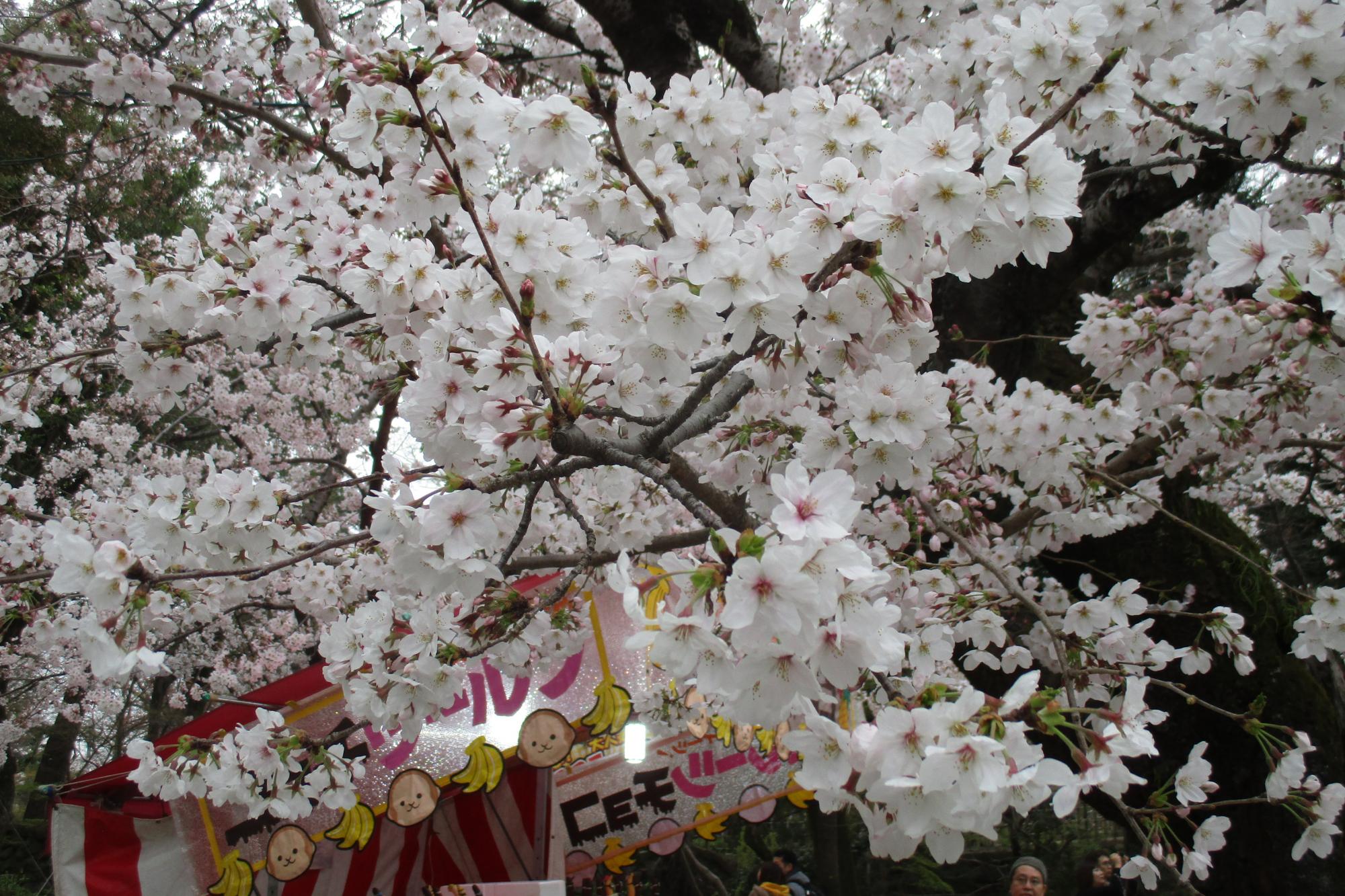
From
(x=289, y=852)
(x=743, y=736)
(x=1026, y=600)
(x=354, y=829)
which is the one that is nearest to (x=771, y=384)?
(x=1026, y=600)

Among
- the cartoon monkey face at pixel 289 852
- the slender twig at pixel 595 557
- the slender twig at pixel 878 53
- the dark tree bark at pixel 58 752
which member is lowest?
the cartoon monkey face at pixel 289 852

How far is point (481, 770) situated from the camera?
409 cm

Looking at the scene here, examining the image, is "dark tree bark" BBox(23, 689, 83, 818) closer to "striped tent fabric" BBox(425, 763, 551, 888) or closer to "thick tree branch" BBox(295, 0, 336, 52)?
"striped tent fabric" BBox(425, 763, 551, 888)

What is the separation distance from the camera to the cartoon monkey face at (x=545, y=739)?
3900mm

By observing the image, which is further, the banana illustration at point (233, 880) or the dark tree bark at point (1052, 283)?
the banana illustration at point (233, 880)

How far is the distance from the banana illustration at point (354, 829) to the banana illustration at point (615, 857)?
1.30 meters

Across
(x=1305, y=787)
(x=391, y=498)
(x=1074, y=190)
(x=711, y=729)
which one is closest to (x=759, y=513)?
(x=391, y=498)

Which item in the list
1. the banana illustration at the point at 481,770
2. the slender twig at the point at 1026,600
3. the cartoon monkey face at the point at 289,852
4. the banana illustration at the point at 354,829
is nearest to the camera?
the slender twig at the point at 1026,600

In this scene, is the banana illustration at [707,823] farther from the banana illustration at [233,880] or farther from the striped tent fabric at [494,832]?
the banana illustration at [233,880]

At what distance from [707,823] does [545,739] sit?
119 centimetres

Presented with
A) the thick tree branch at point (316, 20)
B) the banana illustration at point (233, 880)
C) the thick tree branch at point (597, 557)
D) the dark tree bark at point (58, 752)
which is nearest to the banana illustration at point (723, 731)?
the thick tree branch at point (597, 557)

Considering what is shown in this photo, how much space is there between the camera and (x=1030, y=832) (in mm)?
8078

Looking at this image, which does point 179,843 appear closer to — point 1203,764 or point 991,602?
point 991,602

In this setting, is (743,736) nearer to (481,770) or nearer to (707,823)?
(707,823)
